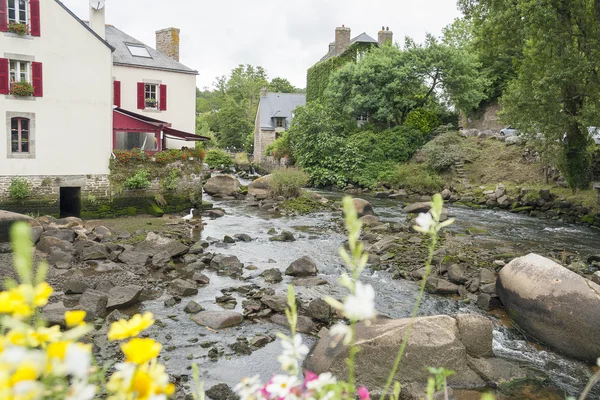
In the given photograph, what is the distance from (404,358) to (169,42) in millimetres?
28433

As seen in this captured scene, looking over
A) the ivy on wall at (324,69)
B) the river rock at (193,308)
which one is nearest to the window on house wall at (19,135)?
the river rock at (193,308)

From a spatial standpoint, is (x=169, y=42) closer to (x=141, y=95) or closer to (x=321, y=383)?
(x=141, y=95)

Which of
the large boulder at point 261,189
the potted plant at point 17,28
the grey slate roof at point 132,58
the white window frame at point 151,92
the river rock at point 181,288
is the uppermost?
the grey slate roof at point 132,58

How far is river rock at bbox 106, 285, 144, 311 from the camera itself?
35.1 ft

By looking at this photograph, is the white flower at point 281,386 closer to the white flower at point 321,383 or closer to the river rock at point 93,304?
the white flower at point 321,383

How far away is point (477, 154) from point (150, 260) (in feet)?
86.5

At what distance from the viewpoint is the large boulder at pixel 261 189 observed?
97.4 feet

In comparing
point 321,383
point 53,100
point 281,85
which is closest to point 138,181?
point 53,100

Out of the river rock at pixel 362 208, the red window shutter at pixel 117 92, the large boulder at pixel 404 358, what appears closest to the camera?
the large boulder at pixel 404 358

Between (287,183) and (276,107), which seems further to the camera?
(276,107)

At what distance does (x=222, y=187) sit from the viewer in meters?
31.7

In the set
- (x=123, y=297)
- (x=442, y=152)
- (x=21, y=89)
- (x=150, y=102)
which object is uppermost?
(x=150, y=102)

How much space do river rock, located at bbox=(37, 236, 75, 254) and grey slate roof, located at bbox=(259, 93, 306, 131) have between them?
40.4 metres

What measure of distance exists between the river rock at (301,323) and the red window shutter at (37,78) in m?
15.9
